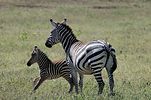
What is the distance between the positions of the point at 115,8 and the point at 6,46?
25658mm

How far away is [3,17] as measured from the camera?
37.8 meters

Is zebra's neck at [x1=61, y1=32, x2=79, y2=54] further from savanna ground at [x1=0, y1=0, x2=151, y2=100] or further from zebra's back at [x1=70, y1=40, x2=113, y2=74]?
savanna ground at [x1=0, y1=0, x2=151, y2=100]

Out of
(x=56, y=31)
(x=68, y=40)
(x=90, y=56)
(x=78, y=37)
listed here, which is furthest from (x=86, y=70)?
(x=78, y=37)

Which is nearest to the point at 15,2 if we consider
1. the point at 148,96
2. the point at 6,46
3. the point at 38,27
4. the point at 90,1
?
the point at 90,1

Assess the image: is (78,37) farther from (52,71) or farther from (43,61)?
(52,71)

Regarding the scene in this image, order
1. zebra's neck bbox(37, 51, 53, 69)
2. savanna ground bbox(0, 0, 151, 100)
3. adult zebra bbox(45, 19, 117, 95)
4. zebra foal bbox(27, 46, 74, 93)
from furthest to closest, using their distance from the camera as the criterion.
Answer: zebra's neck bbox(37, 51, 53, 69) → zebra foal bbox(27, 46, 74, 93) → savanna ground bbox(0, 0, 151, 100) → adult zebra bbox(45, 19, 117, 95)

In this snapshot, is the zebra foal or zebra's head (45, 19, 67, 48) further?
the zebra foal

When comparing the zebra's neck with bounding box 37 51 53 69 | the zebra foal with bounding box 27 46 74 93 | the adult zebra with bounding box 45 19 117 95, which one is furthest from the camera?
the zebra's neck with bounding box 37 51 53 69

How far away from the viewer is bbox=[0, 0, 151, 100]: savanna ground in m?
12.5

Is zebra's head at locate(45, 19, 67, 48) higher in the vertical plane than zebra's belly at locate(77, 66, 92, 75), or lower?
higher

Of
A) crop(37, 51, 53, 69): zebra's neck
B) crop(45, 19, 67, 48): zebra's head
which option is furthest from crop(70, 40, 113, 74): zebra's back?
crop(37, 51, 53, 69): zebra's neck

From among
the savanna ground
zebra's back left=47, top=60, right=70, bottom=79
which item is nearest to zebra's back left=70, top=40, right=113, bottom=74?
the savanna ground

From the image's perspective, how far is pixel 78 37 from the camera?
28891mm

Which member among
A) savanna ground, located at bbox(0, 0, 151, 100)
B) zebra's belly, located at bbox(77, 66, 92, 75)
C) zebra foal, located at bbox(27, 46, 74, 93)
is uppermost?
zebra's belly, located at bbox(77, 66, 92, 75)
